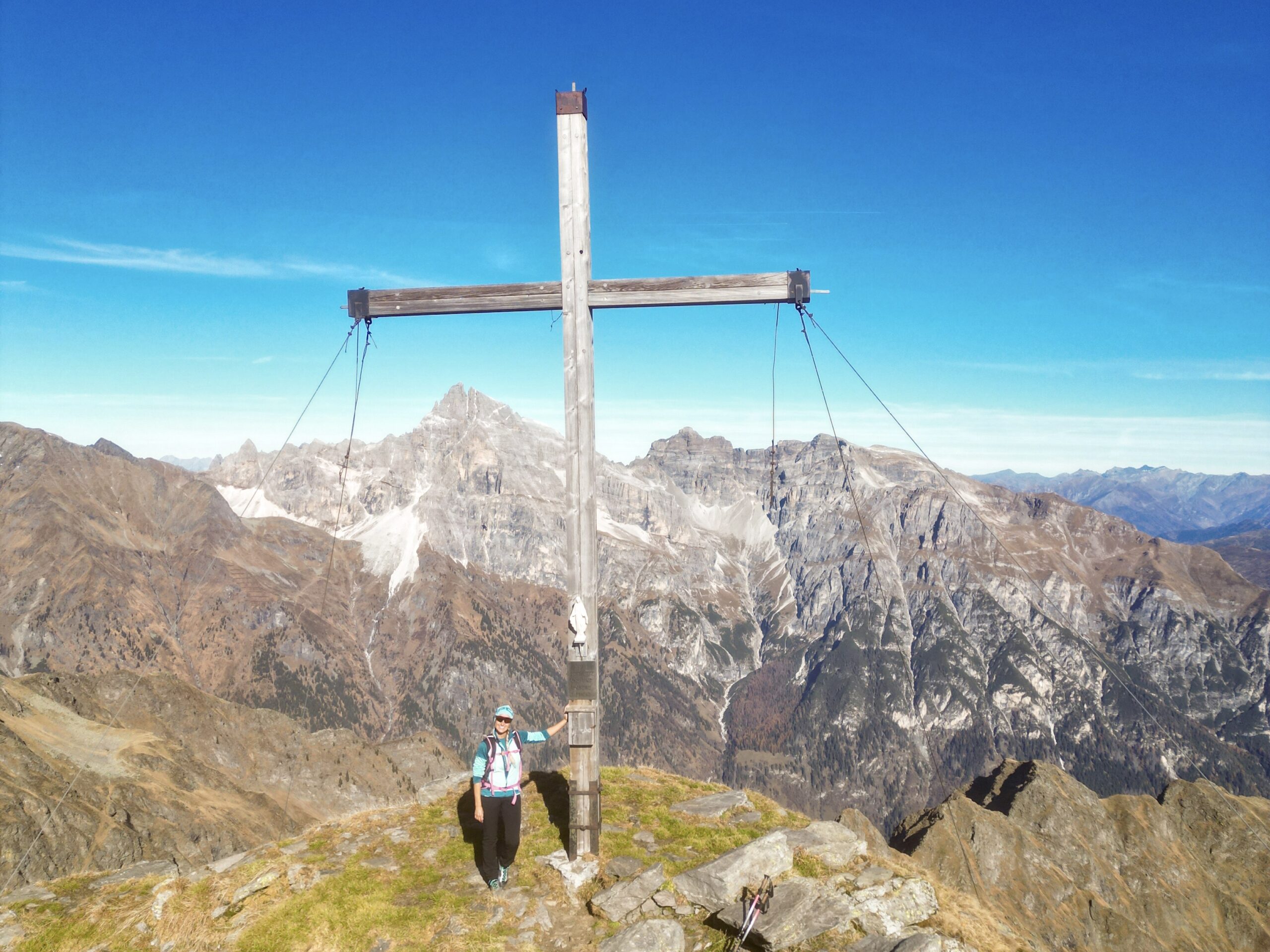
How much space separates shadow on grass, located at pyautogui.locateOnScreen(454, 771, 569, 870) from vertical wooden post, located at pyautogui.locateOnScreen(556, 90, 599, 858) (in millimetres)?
2171

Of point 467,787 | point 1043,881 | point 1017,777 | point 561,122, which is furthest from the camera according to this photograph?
point 1017,777

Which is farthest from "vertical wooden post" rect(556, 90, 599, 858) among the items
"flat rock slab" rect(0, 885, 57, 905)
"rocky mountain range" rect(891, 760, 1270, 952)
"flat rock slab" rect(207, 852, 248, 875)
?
"rocky mountain range" rect(891, 760, 1270, 952)

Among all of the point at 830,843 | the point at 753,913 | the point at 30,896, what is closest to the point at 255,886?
the point at 30,896

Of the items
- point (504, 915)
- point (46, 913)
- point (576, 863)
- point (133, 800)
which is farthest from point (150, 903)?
point (133, 800)

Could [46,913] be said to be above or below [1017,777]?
above

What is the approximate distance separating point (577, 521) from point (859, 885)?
8684 mm

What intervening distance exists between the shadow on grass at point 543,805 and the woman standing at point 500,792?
0.39m

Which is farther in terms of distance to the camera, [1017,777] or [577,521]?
[1017,777]

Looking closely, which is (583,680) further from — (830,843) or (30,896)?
(30,896)

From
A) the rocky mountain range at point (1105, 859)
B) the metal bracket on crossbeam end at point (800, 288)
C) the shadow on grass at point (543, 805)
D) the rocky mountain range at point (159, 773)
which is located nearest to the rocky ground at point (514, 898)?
the shadow on grass at point (543, 805)

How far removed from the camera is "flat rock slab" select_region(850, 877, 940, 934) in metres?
13.0

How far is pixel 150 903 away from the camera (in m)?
14.3

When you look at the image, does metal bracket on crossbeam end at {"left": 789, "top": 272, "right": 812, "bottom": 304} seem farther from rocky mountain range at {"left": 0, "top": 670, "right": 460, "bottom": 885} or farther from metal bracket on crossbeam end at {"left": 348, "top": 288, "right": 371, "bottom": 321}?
rocky mountain range at {"left": 0, "top": 670, "right": 460, "bottom": 885}

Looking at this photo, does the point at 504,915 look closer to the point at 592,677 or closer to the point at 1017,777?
the point at 592,677
